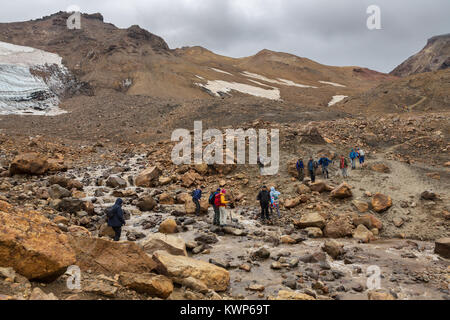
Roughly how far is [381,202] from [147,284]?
30.8 feet

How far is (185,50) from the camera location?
104 meters

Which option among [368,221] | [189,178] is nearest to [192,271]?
[368,221]

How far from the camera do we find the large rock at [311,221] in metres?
9.63

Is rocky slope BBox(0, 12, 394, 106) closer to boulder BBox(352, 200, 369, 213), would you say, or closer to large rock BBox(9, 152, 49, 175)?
large rock BBox(9, 152, 49, 175)

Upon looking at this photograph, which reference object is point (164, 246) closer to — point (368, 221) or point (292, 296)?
point (292, 296)

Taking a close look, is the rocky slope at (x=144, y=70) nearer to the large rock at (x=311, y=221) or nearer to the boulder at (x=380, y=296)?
the large rock at (x=311, y=221)

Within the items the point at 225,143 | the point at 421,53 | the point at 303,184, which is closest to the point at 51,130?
the point at 225,143

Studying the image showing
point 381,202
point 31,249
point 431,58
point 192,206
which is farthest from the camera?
point 431,58

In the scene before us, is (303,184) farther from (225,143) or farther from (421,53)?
(421,53)

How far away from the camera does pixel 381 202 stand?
429 inches

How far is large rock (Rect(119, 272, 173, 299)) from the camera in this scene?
4379mm

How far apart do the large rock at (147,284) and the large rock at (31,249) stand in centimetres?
82

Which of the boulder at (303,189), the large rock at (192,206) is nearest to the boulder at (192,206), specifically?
the large rock at (192,206)
